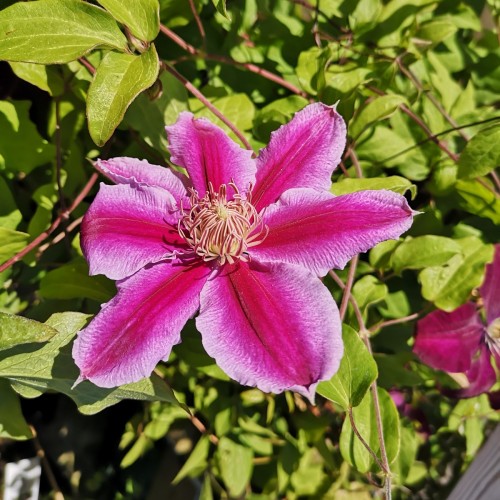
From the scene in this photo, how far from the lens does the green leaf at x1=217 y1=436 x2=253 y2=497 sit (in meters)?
1.03

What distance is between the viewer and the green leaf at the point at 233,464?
103cm

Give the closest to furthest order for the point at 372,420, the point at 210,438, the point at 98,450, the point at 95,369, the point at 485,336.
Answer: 1. the point at 95,369
2. the point at 372,420
3. the point at 485,336
4. the point at 210,438
5. the point at 98,450

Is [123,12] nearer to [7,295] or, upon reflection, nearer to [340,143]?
[340,143]

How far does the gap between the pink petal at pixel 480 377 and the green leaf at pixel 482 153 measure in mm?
254

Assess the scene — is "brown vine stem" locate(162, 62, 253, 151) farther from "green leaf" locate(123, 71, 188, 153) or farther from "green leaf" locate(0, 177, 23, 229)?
"green leaf" locate(0, 177, 23, 229)

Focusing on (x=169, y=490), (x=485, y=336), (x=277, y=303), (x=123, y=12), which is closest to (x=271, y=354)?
(x=277, y=303)

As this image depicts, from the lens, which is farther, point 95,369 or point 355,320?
point 355,320

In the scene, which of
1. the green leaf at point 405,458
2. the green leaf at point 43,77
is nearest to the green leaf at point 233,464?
the green leaf at point 405,458

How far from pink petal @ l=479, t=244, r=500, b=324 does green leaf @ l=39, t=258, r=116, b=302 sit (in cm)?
49

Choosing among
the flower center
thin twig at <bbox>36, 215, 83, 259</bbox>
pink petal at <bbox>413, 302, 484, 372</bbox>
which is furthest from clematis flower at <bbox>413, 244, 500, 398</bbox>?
thin twig at <bbox>36, 215, 83, 259</bbox>

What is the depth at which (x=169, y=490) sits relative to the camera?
4.67ft

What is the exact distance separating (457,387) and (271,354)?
508 millimetres

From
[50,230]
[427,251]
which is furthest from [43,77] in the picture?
[427,251]

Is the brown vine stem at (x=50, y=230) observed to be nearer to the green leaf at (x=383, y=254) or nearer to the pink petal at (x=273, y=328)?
the pink petal at (x=273, y=328)
